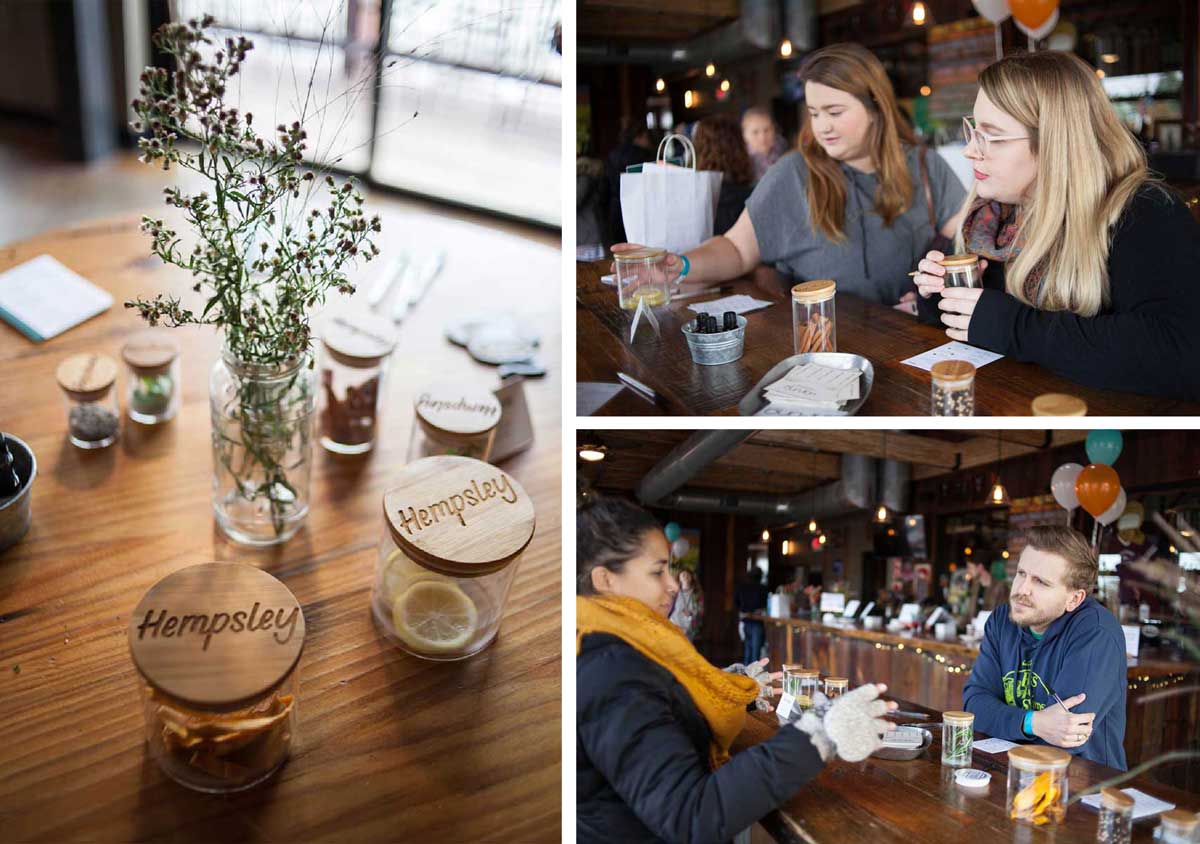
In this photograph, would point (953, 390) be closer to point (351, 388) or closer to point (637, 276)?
point (637, 276)

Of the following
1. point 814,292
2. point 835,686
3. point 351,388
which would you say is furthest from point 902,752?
point 351,388

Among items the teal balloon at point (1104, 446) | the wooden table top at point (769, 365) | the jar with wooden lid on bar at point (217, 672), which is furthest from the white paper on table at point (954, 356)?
the jar with wooden lid on bar at point (217, 672)

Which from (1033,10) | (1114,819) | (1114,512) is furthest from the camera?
(1033,10)

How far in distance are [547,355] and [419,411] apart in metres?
0.48

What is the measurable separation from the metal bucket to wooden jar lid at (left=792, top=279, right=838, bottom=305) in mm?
88

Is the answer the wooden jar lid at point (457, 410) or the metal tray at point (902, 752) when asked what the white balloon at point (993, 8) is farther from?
the metal tray at point (902, 752)

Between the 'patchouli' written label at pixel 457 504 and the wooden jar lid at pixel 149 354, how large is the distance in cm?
65

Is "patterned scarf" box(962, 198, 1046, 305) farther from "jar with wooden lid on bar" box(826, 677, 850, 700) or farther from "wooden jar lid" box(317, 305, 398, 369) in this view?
"wooden jar lid" box(317, 305, 398, 369)

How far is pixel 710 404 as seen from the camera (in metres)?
1.54

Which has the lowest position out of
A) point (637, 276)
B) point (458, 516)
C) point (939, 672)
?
point (939, 672)

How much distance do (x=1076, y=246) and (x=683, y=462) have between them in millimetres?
630

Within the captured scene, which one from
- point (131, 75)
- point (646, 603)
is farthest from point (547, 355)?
point (131, 75)

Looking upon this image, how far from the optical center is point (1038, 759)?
1.43 m

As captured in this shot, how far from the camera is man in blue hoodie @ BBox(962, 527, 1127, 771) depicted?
164cm
